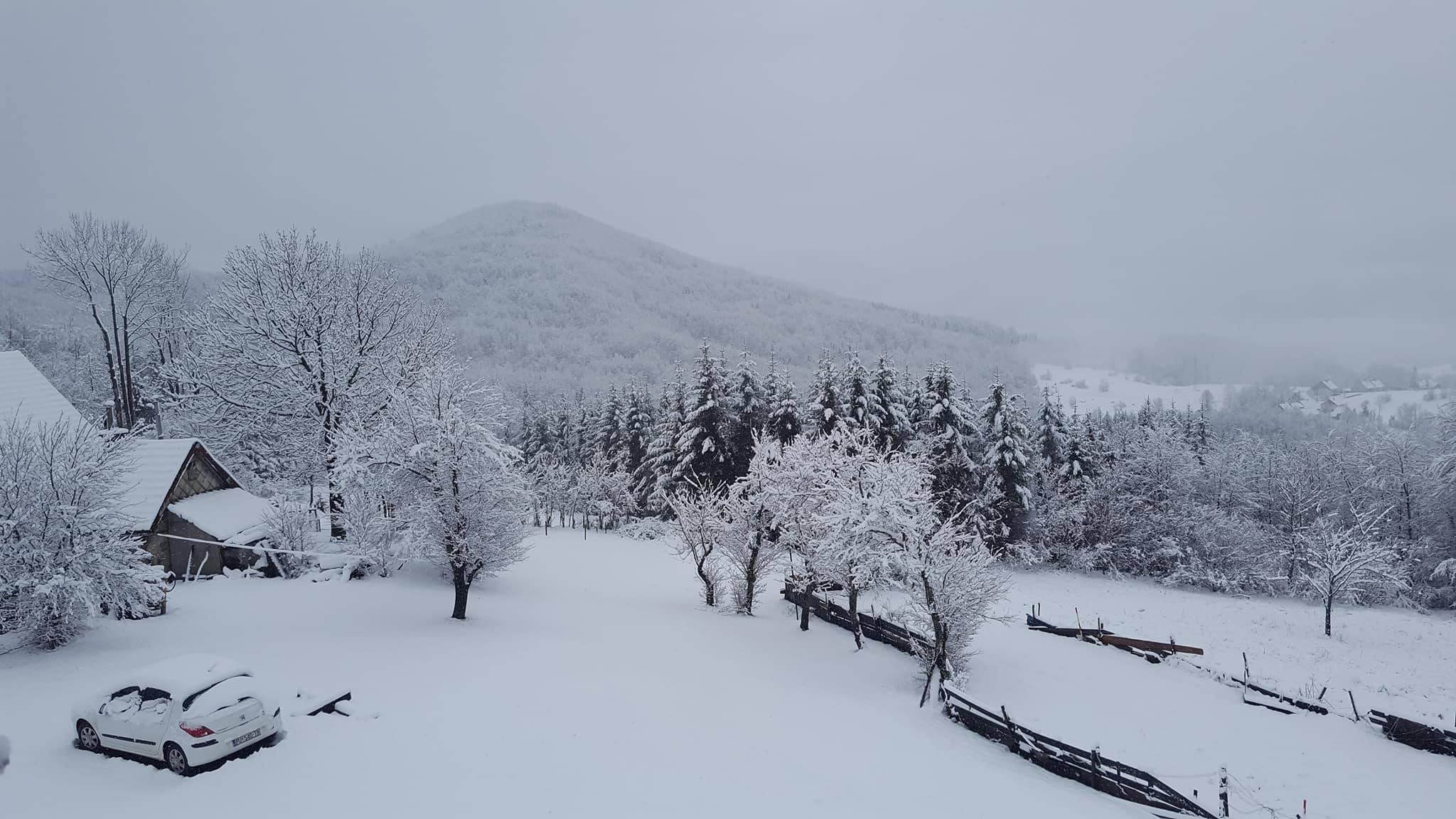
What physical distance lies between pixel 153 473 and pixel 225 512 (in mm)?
2645

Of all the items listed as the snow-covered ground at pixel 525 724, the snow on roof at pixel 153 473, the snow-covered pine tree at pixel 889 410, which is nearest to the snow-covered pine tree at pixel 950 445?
the snow-covered pine tree at pixel 889 410

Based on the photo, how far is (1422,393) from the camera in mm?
165875

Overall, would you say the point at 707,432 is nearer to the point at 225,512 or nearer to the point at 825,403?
the point at 825,403

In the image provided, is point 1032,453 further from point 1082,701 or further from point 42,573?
point 42,573

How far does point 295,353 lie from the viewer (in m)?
26.4

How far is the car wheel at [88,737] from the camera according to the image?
10812mm

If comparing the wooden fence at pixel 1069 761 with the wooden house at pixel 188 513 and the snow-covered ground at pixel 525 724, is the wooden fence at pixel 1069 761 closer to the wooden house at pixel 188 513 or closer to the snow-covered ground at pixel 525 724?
the snow-covered ground at pixel 525 724

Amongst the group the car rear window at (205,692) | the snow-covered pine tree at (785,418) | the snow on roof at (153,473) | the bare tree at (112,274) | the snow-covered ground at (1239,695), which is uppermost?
the bare tree at (112,274)

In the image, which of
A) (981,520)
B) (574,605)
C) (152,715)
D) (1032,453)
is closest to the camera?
(152,715)

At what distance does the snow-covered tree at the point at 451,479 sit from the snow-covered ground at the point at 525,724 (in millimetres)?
2305

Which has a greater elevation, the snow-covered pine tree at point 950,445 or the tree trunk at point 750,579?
the snow-covered pine tree at point 950,445

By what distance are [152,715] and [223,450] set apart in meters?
24.1

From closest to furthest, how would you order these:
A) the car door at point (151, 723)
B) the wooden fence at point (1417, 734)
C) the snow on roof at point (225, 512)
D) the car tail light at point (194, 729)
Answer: the car tail light at point (194, 729), the car door at point (151, 723), the wooden fence at point (1417, 734), the snow on roof at point (225, 512)

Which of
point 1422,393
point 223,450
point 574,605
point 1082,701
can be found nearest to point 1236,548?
point 1082,701
